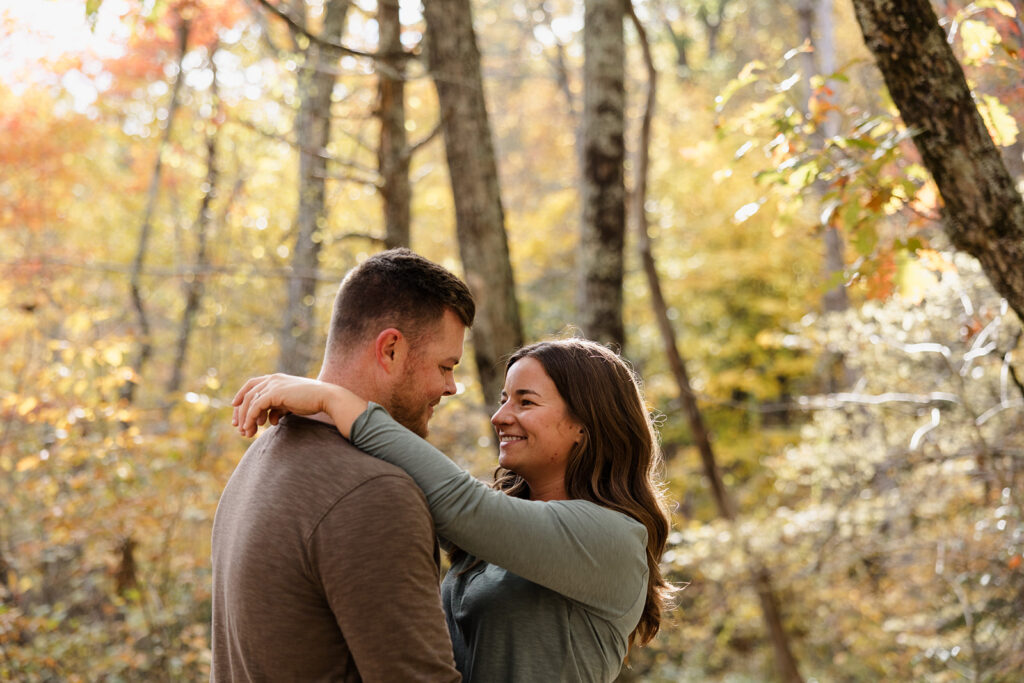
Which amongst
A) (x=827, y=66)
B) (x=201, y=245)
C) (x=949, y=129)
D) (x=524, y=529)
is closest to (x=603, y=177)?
(x=949, y=129)

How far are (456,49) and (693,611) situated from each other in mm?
9423

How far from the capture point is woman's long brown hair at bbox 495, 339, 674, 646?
235 cm

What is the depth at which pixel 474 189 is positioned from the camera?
4.32 metres

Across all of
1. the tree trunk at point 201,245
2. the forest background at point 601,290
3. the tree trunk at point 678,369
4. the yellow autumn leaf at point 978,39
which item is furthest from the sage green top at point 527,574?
the tree trunk at point 201,245

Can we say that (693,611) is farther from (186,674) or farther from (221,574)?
(221,574)

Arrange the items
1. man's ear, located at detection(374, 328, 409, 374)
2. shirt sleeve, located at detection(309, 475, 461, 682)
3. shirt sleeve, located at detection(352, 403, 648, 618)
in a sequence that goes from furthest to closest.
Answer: man's ear, located at detection(374, 328, 409, 374) < shirt sleeve, located at detection(352, 403, 648, 618) < shirt sleeve, located at detection(309, 475, 461, 682)

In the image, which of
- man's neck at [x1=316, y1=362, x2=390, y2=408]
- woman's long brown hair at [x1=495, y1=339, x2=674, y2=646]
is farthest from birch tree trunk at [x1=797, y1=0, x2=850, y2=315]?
man's neck at [x1=316, y1=362, x2=390, y2=408]

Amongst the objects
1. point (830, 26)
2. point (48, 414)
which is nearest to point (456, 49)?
point (48, 414)

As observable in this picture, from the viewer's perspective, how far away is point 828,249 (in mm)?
12680

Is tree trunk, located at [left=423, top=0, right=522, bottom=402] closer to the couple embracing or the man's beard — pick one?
the couple embracing

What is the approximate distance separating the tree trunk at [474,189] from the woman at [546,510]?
5.57ft

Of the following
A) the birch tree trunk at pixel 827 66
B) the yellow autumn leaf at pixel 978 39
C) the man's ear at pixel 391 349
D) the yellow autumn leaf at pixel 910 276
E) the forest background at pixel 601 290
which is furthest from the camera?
the birch tree trunk at pixel 827 66

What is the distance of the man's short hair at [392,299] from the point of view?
2000mm

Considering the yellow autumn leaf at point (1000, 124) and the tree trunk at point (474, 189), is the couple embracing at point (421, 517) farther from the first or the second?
the tree trunk at point (474, 189)
